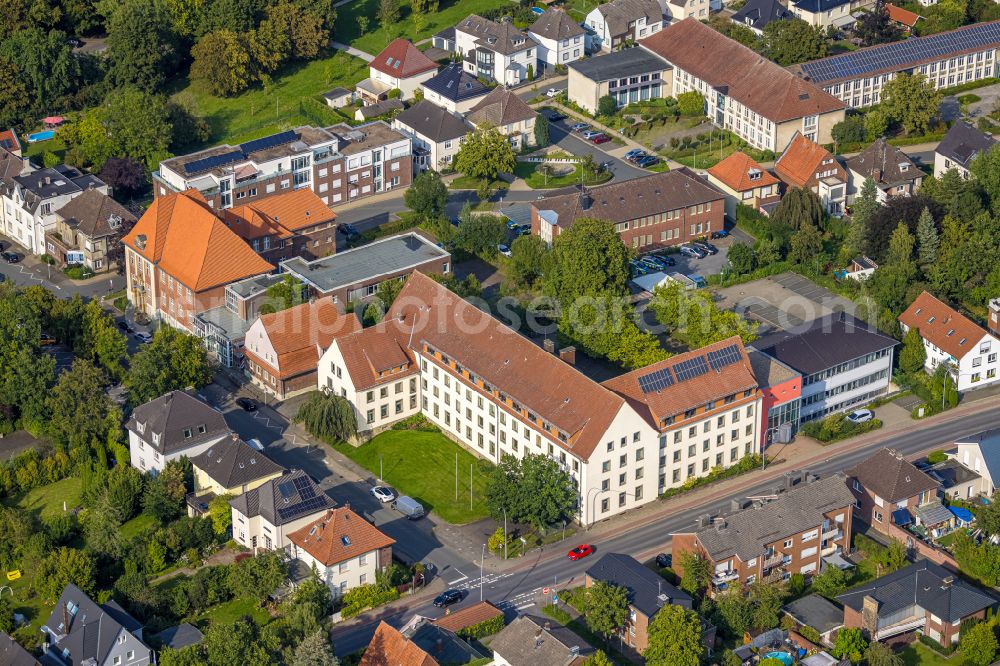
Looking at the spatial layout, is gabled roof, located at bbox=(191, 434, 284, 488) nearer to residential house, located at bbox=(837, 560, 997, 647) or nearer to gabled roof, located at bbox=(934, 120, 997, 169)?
residential house, located at bbox=(837, 560, 997, 647)

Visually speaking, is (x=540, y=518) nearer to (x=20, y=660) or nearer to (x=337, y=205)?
(x=20, y=660)

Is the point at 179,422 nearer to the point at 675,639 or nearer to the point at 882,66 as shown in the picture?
the point at 675,639

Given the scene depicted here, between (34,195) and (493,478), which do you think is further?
(34,195)

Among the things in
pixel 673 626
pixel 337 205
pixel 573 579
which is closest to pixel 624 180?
pixel 337 205

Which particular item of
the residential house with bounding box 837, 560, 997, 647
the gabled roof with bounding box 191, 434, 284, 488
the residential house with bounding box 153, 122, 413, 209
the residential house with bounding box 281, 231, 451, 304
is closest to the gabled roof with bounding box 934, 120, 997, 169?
the residential house with bounding box 281, 231, 451, 304

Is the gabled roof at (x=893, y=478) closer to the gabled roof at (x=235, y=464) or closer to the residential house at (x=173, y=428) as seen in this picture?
the gabled roof at (x=235, y=464)

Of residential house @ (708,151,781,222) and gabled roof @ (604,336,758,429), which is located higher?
gabled roof @ (604,336,758,429)
